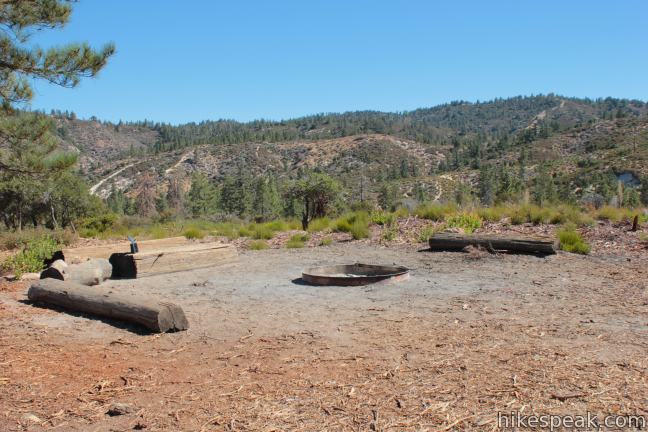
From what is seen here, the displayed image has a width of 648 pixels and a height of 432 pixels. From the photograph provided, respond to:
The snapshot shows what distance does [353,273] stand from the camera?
8.71 metres

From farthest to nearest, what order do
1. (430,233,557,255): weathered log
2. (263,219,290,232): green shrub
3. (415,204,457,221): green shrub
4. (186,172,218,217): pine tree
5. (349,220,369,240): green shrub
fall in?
1. (186,172,218,217): pine tree
2. (263,219,290,232): green shrub
3. (415,204,457,221): green shrub
4. (349,220,369,240): green shrub
5. (430,233,557,255): weathered log

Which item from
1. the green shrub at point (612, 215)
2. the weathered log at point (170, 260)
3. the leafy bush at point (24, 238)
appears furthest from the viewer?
the leafy bush at point (24, 238)

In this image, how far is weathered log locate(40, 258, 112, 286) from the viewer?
764cm

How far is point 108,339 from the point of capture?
5.20 meters

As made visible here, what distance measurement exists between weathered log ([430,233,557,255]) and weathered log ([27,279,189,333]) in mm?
6461

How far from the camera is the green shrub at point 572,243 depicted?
9.57 m

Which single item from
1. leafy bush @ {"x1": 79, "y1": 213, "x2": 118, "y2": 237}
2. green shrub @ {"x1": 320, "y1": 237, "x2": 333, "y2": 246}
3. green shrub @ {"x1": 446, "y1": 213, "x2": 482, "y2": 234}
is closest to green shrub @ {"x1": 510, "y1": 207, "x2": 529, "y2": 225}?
green shrub @ {"x1": 446, "y1": 213, "x2": 482, "y2": 234}

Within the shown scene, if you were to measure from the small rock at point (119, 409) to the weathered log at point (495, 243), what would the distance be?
788 cm

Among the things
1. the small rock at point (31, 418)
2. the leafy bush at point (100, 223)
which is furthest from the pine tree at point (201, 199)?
the small rock at point (31, 418)

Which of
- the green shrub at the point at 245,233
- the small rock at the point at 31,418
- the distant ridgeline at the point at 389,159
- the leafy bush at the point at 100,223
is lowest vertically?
the small rock at the point at 31,418

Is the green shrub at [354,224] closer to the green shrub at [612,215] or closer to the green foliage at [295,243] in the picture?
the green foliage at [295,243]

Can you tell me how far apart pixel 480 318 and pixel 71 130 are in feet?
530

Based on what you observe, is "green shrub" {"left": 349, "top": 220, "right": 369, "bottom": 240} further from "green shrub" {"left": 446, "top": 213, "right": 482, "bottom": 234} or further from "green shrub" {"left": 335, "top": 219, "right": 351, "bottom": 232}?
"green shrub" {"left": 446, "top": 213, "right": 482, "bottom": 234}

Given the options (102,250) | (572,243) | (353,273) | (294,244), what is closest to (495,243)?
(572,243)
